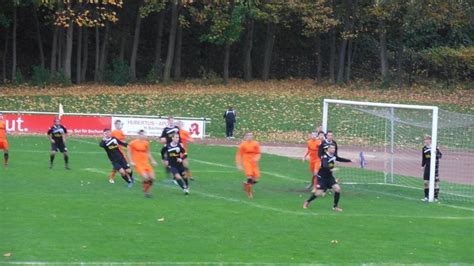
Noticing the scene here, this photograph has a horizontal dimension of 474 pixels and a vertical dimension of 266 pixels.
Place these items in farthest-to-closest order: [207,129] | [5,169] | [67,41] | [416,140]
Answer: [67,41], [207,129], [416,140], [5,169]

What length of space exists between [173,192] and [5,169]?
7.18 meters

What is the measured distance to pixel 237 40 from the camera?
65.2m

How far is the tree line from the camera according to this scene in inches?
2356

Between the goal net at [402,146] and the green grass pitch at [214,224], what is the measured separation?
1567 mm

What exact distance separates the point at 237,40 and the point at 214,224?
152ft

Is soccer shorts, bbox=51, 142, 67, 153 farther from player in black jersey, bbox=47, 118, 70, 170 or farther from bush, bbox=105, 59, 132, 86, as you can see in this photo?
bush, bbox=105, 59, 132, 86

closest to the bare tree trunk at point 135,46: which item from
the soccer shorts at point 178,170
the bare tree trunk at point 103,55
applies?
the bare tree trunk at point 103,55

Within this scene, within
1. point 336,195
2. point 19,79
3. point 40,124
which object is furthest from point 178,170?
point 19,79

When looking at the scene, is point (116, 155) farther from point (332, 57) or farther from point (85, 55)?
point (332, 57)

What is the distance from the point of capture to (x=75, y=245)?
669 inches

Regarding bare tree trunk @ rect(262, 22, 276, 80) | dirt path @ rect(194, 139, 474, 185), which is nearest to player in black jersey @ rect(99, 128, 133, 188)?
dirt path @ rect(194, 139, 474, 185)

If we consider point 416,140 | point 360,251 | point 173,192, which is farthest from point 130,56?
point 360,251

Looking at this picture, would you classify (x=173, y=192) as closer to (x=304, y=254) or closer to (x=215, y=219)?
(x=215, y=219)

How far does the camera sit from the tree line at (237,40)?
2356 inches
